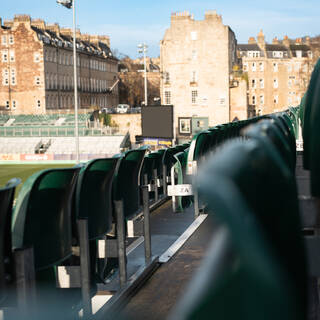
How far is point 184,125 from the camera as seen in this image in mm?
69500

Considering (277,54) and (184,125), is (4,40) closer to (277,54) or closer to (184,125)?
(184,125)

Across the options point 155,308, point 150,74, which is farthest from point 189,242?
point 150,74

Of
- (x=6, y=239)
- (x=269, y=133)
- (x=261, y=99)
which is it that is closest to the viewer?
(x=269, y=133)

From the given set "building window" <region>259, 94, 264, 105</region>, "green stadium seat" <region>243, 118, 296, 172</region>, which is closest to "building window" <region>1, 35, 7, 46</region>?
"building window" <region>259, 94, 264, 105</region>

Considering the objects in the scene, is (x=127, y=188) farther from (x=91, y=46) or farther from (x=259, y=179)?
(x=91, y=46)

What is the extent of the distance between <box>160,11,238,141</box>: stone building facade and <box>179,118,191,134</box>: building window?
1.06m

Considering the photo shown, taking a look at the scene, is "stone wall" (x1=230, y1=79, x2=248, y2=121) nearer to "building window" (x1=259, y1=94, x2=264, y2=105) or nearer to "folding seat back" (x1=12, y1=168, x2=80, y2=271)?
"building window" (x1=259, y1=94, x2=264, y2=105)

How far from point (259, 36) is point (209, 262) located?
126 m

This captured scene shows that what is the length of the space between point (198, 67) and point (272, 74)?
144ft

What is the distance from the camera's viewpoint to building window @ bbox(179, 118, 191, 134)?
69.0 meters

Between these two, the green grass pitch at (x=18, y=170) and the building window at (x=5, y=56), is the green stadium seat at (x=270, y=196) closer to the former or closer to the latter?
the green grass pitch at (x=18, y=170)

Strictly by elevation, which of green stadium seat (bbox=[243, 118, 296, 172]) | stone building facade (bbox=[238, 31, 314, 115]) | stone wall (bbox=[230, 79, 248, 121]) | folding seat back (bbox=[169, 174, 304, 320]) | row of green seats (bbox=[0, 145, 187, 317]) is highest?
stone building facade (bbox=[238, 31, 314, 115])

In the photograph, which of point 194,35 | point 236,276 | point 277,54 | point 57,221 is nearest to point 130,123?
point 194,35

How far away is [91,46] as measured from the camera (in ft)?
379
